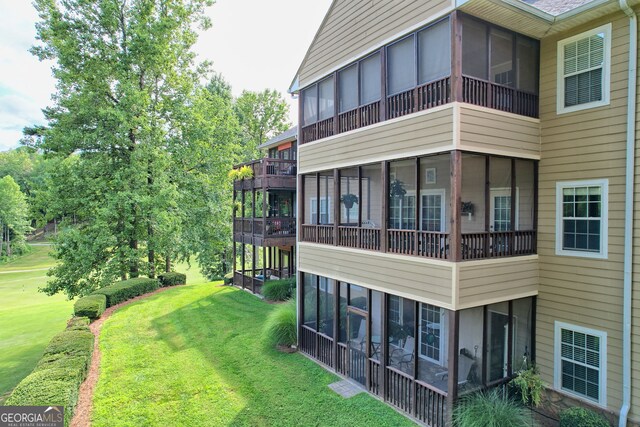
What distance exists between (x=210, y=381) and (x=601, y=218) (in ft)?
32.4

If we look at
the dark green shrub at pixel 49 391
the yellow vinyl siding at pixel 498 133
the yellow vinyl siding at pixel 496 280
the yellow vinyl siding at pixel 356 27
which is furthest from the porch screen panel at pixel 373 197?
the dark green shrub at pixel 49 391

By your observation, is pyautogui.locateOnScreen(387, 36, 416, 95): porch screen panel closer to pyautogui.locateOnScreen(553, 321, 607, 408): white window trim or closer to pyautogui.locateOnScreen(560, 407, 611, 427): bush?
pyautogui.locateOnScreen(553, 321, 607, 408): white window trim

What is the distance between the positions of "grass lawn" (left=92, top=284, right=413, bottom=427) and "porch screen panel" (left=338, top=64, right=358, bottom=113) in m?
7.43

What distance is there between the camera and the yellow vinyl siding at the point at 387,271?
6.82 m

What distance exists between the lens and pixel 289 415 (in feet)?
25.1

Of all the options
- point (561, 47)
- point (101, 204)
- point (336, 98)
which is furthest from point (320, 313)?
point (101, 204)

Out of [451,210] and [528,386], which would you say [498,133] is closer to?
[451,210]

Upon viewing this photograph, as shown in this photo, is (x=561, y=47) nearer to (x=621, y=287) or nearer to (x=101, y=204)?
(x=621, y=287)

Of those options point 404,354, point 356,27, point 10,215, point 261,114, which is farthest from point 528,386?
point 10,215

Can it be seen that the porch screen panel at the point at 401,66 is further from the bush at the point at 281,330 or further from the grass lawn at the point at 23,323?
the grass lawn at the point at 23,323

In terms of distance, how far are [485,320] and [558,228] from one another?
103 inches

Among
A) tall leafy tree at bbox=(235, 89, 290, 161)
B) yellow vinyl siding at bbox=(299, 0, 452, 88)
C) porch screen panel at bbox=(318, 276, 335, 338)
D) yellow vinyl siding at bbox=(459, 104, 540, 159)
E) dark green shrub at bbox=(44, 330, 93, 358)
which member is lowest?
dark green shrub at bbox=(44, 330, 93, 358)

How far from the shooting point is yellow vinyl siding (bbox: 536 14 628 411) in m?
6.71

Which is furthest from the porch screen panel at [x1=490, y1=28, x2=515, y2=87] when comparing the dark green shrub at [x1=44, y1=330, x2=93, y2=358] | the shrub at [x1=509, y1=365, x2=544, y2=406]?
the dark green shrub at [x1=44, y1=330, x2=93, y2=358]
